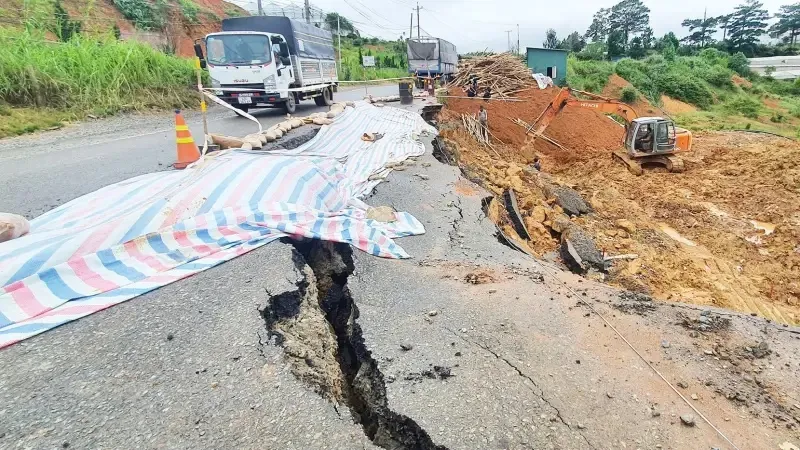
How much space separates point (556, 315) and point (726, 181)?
9580 mm

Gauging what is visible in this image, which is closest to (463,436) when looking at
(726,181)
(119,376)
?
(119,376)

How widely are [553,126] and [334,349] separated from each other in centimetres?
1400

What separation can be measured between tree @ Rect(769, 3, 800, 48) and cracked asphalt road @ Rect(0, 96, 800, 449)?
71.2 metres

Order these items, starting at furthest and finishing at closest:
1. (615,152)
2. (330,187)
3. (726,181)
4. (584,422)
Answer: (615,152), (726,181), (330,187), (584,422)

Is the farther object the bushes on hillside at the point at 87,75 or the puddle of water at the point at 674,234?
the bushes on hillside at the point at 87,75

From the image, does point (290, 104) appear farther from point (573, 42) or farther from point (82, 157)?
point (573, 42)

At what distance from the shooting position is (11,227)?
3.11 m

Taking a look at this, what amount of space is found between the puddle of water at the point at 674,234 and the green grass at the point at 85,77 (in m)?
12.1

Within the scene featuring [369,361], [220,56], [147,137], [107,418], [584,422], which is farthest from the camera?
[220,56]

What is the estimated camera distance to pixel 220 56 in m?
10.7

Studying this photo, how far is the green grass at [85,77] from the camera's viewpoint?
31.5ft

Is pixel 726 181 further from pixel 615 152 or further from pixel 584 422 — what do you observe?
pixel 584 422

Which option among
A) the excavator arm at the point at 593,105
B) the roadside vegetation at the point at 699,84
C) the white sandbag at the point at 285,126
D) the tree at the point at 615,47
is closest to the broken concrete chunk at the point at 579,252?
the white sandbag at the point at 285,126

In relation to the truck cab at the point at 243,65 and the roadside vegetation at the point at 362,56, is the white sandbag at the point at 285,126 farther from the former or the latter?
the roadside vegetation at the point at 362,56
